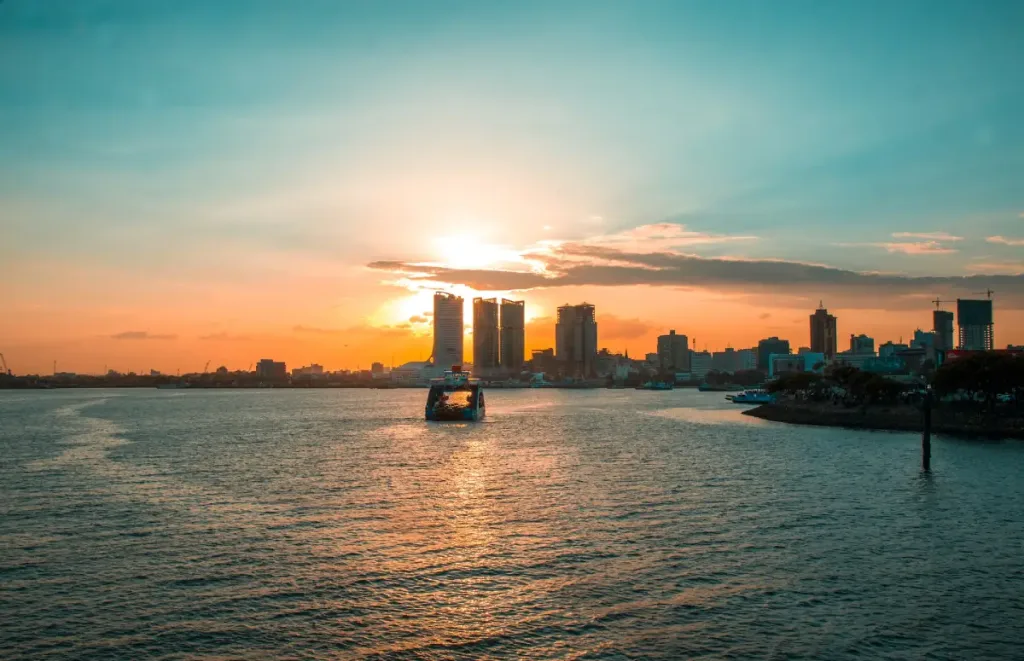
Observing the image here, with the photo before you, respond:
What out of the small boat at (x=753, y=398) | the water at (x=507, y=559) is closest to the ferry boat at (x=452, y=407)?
the water at (x=507, y=559)

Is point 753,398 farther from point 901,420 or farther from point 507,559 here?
point 507,559

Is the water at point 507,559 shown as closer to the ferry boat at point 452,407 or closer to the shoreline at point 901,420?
the shoreline at point 901,420

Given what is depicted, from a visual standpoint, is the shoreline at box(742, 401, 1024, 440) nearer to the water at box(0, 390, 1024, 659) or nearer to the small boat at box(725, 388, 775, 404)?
the water at box(0, 390, 1024, 659)

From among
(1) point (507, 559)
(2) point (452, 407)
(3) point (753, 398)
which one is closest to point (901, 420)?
(2) point (452, 407)

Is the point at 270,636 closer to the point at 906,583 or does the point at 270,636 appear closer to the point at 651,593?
the point at 651,593

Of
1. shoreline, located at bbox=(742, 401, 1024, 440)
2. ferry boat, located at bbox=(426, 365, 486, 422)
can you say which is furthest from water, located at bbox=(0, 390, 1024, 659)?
ferry boat, located at bbox=(426, 365, 486, 422)
